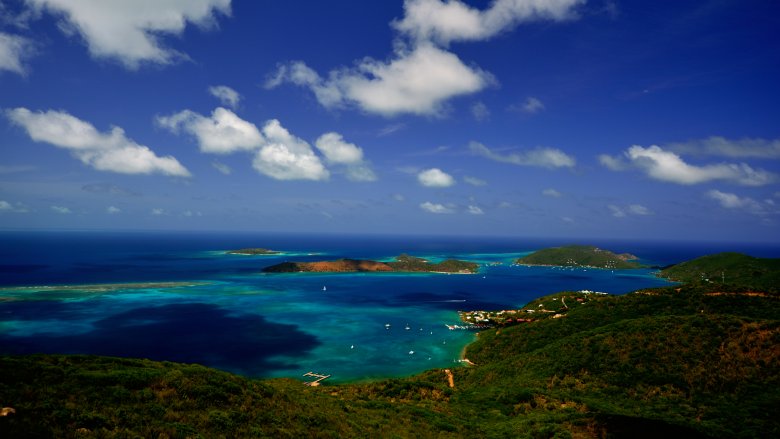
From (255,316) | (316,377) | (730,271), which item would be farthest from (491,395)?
(730,271)

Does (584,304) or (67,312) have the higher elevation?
(584,304)

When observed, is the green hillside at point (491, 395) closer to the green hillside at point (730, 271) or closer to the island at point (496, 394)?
the island at point (496, 394)

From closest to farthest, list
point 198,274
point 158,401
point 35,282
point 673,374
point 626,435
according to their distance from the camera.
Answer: point 158,401 < point 626,435 < point 673,374 < point 35,282 < point 198,274

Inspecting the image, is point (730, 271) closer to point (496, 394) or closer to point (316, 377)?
point (496, 394)

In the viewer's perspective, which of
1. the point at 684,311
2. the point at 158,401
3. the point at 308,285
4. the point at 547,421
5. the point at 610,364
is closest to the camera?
the point at 158,401

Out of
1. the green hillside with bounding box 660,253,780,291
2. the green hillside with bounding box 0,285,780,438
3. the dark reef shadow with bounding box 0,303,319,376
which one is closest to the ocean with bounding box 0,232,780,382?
the dark reef shadow with bounding box 0,303,319,376

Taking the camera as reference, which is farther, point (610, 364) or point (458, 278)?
point (458, 278)

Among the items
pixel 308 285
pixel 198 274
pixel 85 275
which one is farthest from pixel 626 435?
pixel 85 275

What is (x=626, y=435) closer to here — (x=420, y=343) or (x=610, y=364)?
(x=610, y=364)
